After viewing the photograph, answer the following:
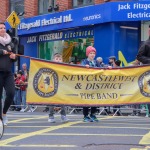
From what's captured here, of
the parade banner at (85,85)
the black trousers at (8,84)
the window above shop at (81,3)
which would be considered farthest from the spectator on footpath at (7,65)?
the window above shop at (81,3)

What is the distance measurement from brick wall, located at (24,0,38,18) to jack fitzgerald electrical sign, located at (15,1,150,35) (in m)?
1.07

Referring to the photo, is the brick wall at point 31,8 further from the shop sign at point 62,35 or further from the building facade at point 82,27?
the shop sign at point 62,35

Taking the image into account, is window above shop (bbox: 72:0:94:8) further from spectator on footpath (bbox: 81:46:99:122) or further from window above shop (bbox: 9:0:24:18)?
spectator on footpath (bbox: 81:46:99:122)

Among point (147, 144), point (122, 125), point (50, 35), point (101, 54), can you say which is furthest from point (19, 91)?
point (147, 144)

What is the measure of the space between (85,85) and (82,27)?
1191cm

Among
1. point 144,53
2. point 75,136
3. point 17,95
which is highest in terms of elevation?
point 144,53

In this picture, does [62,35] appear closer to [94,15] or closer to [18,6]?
[94,15]

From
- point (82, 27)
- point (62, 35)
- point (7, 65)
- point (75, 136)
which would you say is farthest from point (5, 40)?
point (62, 35)

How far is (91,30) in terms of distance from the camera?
70.3 ft

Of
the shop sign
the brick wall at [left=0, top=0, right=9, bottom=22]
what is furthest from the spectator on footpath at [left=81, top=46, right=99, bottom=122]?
the brick wall at [left=0, top=0, right=9, bottom=22]

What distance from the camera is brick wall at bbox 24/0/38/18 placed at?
25.0m

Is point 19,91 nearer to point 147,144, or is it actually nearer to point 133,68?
point 133,68

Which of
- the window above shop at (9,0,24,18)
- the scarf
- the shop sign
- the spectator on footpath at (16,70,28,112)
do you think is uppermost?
the window above shop at (9,0,24,18)

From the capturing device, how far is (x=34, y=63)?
33.2 ft
